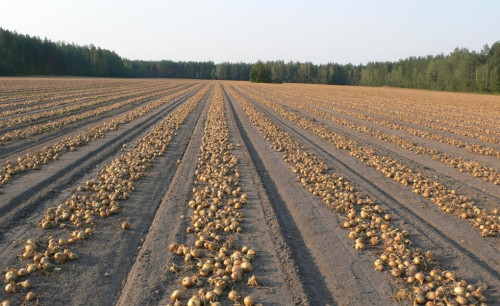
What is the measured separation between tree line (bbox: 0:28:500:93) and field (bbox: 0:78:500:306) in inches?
2795

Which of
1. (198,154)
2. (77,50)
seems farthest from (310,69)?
(198,154)

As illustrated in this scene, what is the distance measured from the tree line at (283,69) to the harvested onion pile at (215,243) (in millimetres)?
74147

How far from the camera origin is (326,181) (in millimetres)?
8930

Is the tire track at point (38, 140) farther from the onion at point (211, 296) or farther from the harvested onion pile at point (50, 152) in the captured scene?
the onion at point (211, 296)

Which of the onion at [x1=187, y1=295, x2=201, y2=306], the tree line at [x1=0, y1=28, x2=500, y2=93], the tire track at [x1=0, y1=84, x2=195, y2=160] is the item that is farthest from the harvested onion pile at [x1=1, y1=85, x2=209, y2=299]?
the tree line at [x1=0, y1=28, x2=500, y2=93]

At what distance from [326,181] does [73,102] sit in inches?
917

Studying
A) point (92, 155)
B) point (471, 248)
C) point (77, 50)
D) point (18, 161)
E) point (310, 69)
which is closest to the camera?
point (471, 248)

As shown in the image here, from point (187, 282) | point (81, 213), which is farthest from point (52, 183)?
point (187, 282)

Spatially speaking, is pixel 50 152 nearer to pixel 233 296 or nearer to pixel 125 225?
pixel 125 225

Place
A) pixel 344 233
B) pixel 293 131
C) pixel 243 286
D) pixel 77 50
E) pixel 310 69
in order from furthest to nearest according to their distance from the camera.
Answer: pixel 310 69
pixel 77 50
pixel 293 131
pixel 344 233
pixel 243 286

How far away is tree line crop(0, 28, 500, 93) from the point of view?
238ft

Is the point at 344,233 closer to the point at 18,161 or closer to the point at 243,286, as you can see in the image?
the point at 243,286

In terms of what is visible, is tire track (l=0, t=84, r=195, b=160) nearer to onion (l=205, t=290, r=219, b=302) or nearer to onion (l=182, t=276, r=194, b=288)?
onion (l=182, t=276, r=194, b=288)

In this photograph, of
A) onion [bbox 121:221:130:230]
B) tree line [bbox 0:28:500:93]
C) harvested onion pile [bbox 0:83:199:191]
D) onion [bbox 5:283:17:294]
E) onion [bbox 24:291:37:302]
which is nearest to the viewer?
onion [bbox 24:291:37:302]
